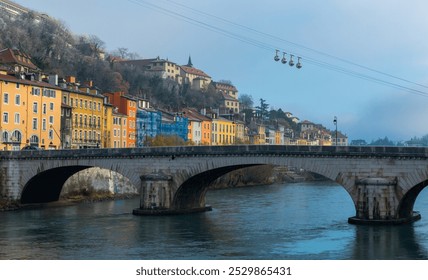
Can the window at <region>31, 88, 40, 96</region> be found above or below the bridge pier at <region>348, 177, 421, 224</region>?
above

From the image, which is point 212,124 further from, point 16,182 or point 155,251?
point 155,251

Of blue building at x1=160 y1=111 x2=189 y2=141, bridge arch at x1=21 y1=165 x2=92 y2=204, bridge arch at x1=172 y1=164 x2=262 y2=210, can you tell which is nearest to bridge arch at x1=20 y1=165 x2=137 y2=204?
bridge arch at x1=21 y1=165 x2=92 y2=204

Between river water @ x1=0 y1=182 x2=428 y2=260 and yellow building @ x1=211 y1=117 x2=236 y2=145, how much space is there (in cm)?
5810

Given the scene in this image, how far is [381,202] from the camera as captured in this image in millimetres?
38250

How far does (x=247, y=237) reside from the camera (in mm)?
35594

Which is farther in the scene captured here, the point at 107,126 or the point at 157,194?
the point at 107,126

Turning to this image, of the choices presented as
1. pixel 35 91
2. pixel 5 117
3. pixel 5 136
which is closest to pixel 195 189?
pixel 5 136

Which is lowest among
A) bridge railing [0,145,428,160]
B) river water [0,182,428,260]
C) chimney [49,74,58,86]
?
river water [0,182,428,260]

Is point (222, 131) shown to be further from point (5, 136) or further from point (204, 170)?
point (204, 170)

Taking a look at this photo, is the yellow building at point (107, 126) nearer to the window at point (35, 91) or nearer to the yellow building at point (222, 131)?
the window at point (35, 91)

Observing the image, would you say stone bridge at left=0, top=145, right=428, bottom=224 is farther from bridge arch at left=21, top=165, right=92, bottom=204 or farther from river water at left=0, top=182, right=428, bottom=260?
river water at left=0, top=182, right=428, bottom=260

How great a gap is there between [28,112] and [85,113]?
11.8 metres

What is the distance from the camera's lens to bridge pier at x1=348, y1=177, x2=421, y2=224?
125 ft

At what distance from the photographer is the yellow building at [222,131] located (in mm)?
111312
